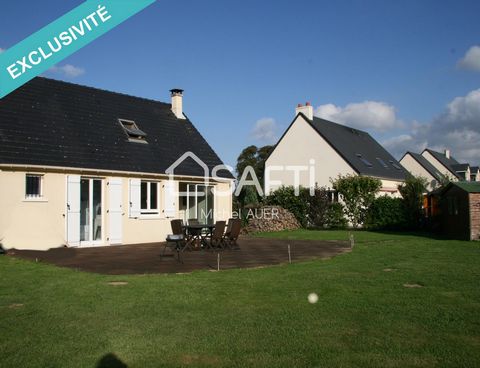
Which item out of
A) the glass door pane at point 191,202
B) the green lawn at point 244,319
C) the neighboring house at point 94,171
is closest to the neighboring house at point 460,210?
the neighboring house at point 94,171

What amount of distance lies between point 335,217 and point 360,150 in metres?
9.44

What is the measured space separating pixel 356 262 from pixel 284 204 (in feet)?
53.1

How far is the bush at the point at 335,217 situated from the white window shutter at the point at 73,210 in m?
14.8

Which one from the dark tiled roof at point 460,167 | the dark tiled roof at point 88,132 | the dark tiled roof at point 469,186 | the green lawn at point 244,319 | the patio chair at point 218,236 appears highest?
the dark tiled roof at point 460,167

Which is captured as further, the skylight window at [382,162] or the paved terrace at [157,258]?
the skylight window at [382,162]

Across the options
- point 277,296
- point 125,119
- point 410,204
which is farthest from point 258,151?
point 277,296

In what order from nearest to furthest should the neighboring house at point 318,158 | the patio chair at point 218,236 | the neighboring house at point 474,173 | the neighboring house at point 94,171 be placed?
1. the patio chair at point 218,236
2. the neighboring house at point 94,171
3. the neighboring house at point 318,158
4. the neighboring house at point 474,173

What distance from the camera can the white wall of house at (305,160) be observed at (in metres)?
31.0

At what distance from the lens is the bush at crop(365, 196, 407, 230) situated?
25.2 metres

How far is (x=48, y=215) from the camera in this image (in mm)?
15742

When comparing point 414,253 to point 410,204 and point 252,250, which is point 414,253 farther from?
point 410,204

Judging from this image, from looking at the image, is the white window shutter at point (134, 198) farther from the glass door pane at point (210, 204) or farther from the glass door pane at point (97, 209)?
the glass door pane at point (210, 204)

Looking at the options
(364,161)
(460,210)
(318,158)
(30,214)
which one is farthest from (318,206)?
(30,214)

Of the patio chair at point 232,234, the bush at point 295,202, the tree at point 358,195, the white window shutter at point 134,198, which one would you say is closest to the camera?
the patio chair at point 232,234
